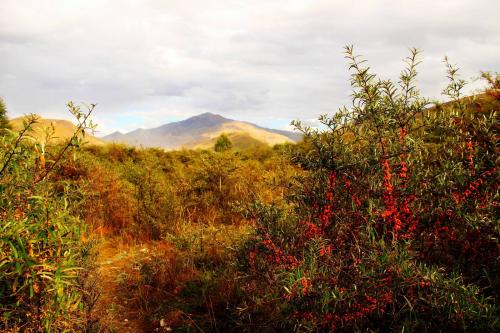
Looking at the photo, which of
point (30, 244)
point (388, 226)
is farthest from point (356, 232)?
point (30, 244)

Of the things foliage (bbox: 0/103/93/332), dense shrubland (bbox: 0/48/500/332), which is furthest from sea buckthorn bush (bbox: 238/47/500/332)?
foliage (bbox: 0/103/93/332)

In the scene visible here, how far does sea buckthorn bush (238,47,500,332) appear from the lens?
2.94 meters

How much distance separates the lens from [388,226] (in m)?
3.53

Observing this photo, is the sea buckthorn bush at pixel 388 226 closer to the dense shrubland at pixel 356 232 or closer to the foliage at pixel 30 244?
the dense shrubland at pixel 356 232

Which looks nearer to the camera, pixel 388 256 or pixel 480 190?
pixel 388 256

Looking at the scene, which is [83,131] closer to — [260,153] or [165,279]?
[165,279]

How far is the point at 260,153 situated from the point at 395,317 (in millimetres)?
28833

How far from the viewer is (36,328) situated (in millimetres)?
2781

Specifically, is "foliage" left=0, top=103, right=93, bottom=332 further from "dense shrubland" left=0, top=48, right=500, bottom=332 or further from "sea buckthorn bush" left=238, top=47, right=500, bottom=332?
"sea buckthorn bush" left=238, top=47, right=500, bottom=332

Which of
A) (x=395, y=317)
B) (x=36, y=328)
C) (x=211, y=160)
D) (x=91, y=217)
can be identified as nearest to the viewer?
(x=36, y=328)

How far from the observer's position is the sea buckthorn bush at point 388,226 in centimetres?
294

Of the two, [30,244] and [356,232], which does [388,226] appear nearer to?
[356,232]

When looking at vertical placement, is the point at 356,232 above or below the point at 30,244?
below

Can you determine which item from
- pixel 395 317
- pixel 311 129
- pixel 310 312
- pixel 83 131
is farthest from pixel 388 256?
pixel 83 131
